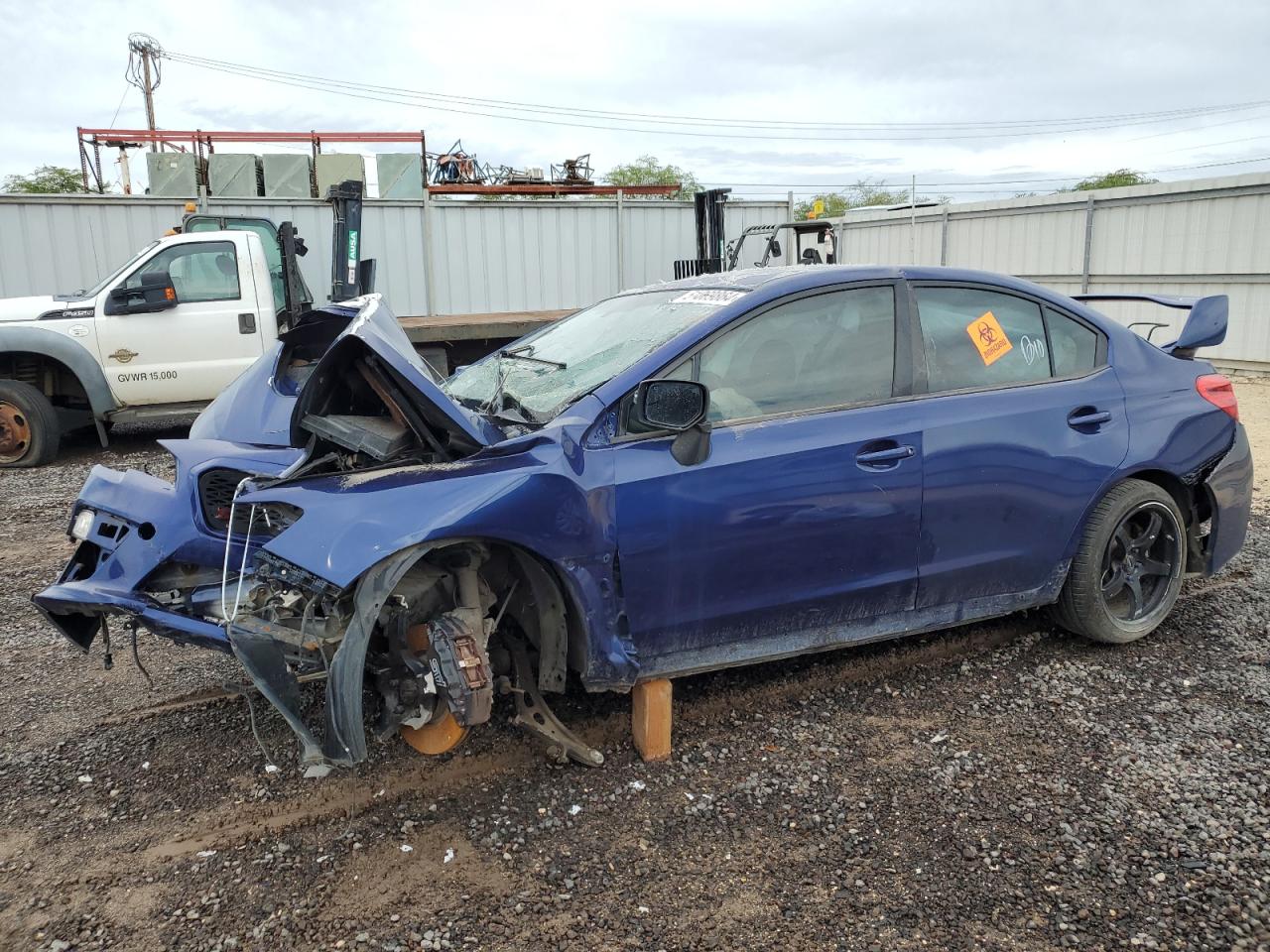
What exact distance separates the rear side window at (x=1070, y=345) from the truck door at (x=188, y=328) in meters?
7.49

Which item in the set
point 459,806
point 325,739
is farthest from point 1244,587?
point 325,739

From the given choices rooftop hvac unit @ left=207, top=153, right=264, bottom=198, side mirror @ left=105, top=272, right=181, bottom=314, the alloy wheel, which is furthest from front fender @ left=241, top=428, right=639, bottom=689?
rooftop hvac unit @ left=207, top=153, right=264, bottom=198

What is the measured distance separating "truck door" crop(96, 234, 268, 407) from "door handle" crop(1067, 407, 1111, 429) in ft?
25.1

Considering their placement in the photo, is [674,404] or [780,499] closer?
[674,404]

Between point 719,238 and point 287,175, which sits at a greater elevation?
point 287,175

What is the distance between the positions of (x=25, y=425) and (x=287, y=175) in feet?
23.2

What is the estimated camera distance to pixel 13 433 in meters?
8.90

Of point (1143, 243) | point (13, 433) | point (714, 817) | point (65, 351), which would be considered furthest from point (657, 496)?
point (1143, 243)

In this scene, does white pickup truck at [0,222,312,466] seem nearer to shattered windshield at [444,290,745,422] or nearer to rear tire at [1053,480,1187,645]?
shattered windshield at [444,290,745,422]

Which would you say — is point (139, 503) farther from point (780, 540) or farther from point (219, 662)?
point (780, 540)

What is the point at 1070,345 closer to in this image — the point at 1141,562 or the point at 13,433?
the point at 1141,562

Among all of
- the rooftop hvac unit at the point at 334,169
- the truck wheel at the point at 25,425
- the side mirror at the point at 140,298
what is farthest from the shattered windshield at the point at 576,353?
the rooftop hvac unit at the point at 334,169

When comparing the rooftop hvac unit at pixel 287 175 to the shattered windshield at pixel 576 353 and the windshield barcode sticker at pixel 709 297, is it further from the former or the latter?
the windshield barcode sticker at pixel 709 297

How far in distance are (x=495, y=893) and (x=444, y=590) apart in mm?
948
